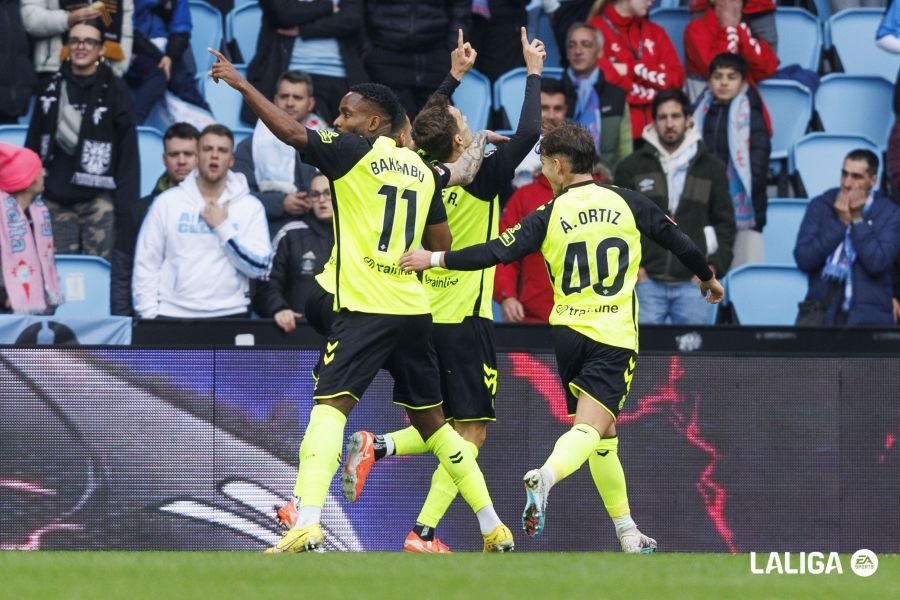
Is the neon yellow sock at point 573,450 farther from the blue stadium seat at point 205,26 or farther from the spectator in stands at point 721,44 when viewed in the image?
the blue stadium seat at point 205,26

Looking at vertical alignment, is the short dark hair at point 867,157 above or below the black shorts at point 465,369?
above

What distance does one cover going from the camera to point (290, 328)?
9.38 meters

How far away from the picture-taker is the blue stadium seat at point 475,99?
510 inches

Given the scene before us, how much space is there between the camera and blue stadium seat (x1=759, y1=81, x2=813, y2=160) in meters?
13.4

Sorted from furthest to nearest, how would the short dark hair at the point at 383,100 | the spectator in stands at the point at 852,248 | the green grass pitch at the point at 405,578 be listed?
1. the spectator in stands at the point at 852,248
2. the short dark hair at the point at 383,100
3. the green grass pitch at the point at 405,578

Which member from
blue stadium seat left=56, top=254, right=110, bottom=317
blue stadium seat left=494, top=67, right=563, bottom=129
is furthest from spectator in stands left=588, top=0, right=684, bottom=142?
blue stadium seat left=56, top=254, right=110, bottom=317

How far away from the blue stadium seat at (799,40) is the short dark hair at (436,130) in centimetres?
661

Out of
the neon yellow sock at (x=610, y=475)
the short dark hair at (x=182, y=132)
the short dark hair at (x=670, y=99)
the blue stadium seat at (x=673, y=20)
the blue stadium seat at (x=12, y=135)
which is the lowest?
the neon yellow sock at (x=610, y=475)

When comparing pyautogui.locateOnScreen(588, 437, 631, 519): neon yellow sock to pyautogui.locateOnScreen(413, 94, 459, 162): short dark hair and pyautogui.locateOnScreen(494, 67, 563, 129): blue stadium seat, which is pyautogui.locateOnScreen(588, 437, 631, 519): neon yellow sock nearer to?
pyautogui.locateOnScreen(413, 94, 459, 162): short dark hair

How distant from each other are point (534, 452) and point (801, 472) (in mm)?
1485

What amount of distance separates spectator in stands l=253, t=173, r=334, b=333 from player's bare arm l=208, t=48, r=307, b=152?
289 cm

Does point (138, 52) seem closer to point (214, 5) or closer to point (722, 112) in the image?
point (214, 5)

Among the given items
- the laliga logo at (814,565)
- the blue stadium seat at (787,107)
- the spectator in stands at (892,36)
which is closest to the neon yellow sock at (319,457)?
the laliga logo at (814,565)

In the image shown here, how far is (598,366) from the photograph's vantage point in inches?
301
